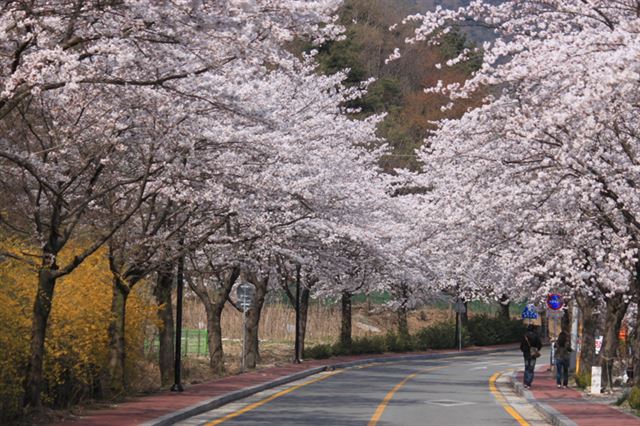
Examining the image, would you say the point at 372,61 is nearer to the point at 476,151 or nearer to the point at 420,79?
the point at 420,79

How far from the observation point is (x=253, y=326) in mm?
40156

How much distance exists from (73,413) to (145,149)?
195 inches

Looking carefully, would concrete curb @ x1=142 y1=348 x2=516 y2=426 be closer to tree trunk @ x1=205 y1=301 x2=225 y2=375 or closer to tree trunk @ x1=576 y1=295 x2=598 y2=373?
tree trunk @ x1=205 y1=301 x2=225 y2=375

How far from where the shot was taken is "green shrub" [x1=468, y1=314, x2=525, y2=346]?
237 feet

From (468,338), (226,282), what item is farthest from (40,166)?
(468,338)

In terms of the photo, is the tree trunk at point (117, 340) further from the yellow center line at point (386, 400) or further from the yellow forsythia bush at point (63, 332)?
the yellow center line at point (386, 400)

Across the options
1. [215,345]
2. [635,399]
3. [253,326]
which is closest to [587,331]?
[635,399]

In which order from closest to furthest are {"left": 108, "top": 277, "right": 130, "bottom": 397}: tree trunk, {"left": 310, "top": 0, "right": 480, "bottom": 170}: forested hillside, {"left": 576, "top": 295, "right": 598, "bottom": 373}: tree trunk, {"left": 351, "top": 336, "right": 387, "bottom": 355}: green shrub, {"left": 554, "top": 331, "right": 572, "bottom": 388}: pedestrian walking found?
{"left": 108, "top": 277, "right": 130, "bottom": 397}: tree trunk
{"left": 554, "top": 331, "right": 572, "bottom": 388}: pedestrian walking
{"left": 576, "top": 295, "right": 598, "bottom": 373}: tree trunk
{"left": 351, "top": 336, "right": 387, "bottom": 355}: green shrub
{"left": 310, "top": 0, "right": 480, "bottom": 170}: forested hillside

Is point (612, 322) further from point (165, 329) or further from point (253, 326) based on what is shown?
point (253, 326)

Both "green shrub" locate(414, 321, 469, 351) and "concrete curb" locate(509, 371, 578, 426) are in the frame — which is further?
A: "green shrub" locate(414, 321, 469, 351)

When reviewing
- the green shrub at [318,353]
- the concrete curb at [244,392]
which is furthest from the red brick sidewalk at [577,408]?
the green shrub at [318,353]

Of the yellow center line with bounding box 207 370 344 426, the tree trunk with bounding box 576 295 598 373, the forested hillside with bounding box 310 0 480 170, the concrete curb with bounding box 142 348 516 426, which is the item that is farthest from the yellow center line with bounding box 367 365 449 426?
the forested hillside with bounding box 310 0 480 170

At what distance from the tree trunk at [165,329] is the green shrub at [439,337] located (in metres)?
31.4

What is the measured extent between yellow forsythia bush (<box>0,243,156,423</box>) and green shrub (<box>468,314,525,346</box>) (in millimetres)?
50315
